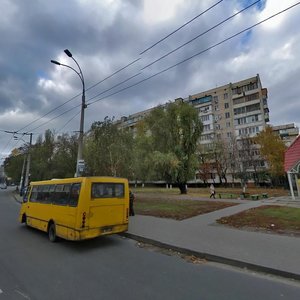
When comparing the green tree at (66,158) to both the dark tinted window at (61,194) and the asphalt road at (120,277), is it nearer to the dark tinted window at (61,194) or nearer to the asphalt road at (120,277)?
the dark tinted window at (61,194)

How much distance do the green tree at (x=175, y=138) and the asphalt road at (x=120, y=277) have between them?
24.4 meters

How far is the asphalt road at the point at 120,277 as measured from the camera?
15.7ft

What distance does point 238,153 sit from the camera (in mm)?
53719

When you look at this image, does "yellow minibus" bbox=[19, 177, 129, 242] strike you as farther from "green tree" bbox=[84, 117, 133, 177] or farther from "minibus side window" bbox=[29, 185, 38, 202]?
"green tree" bbox=[84, 117, 133, 177]

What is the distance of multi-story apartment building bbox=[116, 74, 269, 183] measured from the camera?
2354 inches

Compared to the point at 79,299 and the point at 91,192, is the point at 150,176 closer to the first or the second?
the point at 91,192

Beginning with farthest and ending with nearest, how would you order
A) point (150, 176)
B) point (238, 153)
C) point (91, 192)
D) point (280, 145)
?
point (238, 153) → point (280, 145) → point (150, 176) → point (91, 192)

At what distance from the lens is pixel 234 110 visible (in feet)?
210

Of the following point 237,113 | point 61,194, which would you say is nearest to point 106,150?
point 61,194

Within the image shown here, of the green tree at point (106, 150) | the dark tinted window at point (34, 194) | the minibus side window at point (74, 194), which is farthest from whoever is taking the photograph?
the green tree at point (106, 150)

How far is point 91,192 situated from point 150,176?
2487 cm

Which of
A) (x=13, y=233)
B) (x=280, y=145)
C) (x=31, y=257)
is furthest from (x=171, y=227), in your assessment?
(x=280, y=145)

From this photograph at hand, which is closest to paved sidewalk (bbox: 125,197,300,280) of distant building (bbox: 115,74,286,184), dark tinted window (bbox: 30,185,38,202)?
dark tinted window (bbox: 30,185,38,202)

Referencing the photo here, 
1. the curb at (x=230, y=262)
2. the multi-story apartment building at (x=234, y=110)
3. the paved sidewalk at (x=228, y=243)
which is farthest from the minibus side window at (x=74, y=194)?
the multi-story apartment building at (x=234, y=110)
